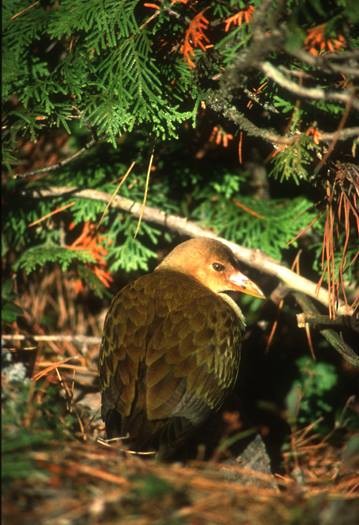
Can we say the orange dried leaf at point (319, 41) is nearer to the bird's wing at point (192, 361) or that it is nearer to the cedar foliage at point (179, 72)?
the cedar foliage at point (179, 72)

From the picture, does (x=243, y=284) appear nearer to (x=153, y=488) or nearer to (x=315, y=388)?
(x=315, y=388)

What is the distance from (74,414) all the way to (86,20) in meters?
2.02

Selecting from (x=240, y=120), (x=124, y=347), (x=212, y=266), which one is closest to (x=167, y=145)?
(x=212, y=266)

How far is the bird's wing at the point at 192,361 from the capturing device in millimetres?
3229

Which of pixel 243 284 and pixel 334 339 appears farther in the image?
pixel 243 284

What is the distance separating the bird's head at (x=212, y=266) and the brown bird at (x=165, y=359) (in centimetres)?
19

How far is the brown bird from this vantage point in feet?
10.5

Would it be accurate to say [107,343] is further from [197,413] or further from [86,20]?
[86,20]

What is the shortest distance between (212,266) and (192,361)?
2.61 ft

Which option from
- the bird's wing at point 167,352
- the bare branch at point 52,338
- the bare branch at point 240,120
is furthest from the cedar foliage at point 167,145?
the bird's wing at point 167,352


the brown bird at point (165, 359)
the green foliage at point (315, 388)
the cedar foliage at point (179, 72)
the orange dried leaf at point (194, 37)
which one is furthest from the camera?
the green foliage at point (315, 388)

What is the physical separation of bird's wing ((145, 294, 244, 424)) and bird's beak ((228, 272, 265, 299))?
1.09 feet

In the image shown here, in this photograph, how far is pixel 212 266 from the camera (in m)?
3.99

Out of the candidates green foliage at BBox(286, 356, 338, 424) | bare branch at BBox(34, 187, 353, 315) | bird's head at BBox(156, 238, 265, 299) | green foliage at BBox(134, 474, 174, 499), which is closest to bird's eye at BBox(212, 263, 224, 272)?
bird's head at BBox(156, 238, 265, 299)
